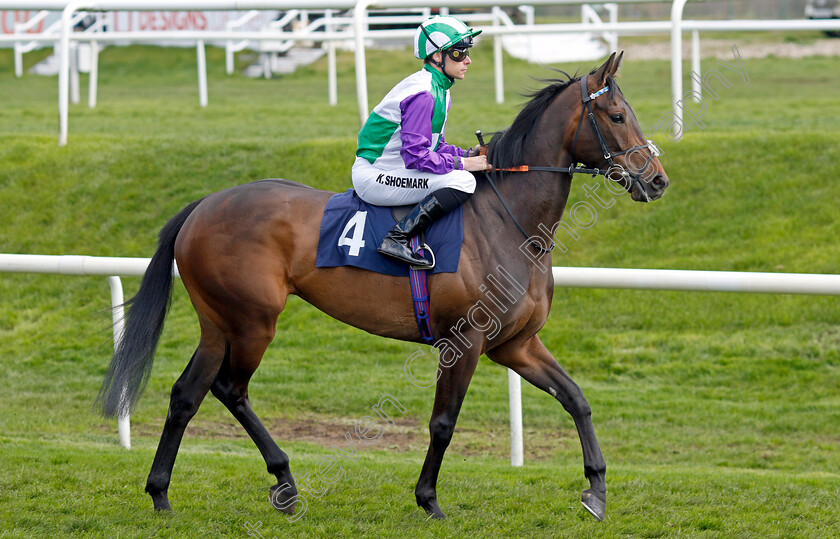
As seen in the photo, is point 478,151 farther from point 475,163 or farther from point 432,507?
point 432,507

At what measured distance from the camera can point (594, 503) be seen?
13.7 feet

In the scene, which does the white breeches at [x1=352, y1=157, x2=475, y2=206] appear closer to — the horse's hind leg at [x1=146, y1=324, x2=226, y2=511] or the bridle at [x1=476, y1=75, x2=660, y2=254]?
the bridle at [x1=476, y1=75, x2=660, y2=254]

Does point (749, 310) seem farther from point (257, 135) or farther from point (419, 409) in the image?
point (257, 135)

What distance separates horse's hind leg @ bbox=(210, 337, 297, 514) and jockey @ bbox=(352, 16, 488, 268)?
0.78 metres

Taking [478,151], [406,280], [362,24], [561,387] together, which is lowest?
[561,387]

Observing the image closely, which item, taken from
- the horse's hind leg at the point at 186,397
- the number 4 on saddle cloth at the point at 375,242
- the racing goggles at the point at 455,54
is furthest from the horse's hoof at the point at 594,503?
the racing goggles at the point at 455,54

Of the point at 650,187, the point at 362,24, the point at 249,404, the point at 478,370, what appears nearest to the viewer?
the point at 650,187

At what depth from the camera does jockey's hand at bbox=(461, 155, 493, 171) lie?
4.34 metres

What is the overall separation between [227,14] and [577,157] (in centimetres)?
1557

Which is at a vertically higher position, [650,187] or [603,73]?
[603,73]

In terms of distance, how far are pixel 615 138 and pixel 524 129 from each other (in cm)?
41

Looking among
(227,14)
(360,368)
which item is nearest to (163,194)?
(360,368)

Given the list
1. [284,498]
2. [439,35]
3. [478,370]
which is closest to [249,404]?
[284,498]

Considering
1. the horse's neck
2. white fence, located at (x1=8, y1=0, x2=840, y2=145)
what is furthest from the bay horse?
white fence, located at (x1=8, y1=0, x2=840, y2=145)
